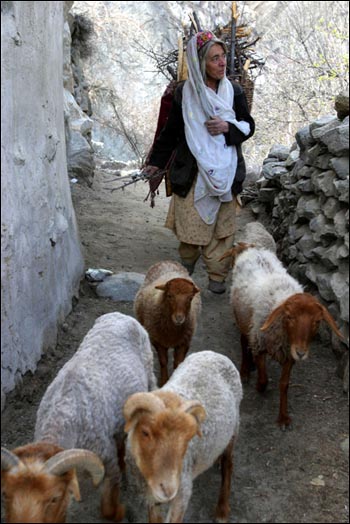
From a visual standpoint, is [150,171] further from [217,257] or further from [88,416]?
[88,416]

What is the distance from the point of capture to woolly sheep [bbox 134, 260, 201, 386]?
4.55m

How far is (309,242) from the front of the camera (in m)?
6.03

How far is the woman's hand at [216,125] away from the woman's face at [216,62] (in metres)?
0.46

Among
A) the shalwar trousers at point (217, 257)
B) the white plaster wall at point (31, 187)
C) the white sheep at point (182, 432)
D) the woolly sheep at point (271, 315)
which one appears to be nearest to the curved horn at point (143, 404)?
the white sheep at point (182, 432)

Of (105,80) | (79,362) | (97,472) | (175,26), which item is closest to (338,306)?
(79,362)

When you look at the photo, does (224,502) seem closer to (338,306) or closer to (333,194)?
(338,306)

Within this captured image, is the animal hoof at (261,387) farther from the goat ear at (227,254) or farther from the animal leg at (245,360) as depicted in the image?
the goat ear at (227,254)

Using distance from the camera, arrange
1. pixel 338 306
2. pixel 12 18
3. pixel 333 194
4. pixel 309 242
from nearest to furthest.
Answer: pixel 12 18 < pixel 338 306 < pixel 333 194 < pixel 309 242

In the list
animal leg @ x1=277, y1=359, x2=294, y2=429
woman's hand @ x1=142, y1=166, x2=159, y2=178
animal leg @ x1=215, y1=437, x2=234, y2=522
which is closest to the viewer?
animal leg @ x1=215, y1=437, x2=234, y2=522

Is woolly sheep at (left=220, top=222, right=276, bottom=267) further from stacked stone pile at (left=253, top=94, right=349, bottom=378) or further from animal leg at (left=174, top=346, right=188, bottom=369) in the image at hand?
animal leg at (left=174, top=346, right=188, bottom=369)

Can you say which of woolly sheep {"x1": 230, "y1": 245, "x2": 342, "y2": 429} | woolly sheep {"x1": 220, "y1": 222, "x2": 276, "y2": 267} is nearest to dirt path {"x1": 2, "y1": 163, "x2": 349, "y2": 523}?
woolly sheep {"x1": 230, "y1": 245, "x2": 342, "y2": 429}

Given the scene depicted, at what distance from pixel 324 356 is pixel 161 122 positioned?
11.8 feet

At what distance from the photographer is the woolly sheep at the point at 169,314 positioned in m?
4.55

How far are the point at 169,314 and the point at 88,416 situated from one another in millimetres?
1559
